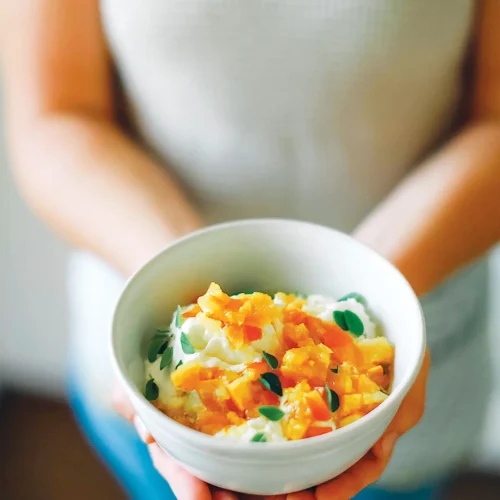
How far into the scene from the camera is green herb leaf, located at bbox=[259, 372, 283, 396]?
1.27 ft

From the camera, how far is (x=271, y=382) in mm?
389

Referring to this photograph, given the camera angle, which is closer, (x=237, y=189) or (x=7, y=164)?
(x=237, y=189)

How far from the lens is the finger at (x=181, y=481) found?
0.42 m

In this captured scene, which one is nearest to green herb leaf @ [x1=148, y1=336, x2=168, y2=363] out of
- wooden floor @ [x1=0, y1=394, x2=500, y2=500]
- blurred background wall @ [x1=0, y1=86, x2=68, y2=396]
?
blurred background wall @ [x1=0, y1=86, x2=68, y2=396]

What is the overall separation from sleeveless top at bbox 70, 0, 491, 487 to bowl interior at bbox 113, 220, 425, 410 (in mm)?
207

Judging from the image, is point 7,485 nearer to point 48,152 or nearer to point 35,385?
point 35,385

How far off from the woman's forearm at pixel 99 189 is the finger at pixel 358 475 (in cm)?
25

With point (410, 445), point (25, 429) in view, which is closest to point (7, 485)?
point (25, 429)

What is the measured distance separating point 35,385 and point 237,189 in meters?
1.07

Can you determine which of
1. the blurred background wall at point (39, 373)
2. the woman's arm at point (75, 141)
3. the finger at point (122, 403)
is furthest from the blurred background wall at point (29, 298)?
the finger at point (122, 403)

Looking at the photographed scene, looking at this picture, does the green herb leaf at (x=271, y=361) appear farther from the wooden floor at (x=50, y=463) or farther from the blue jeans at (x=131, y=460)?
the wooden floor at (x=50, y=463)

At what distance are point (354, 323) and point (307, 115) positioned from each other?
0.94 feet

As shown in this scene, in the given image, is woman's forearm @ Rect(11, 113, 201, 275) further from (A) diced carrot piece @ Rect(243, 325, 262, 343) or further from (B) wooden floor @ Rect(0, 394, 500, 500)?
(B) wooden floor @ Rect(0, 394, 500, 500)

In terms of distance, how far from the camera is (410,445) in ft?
2.49
